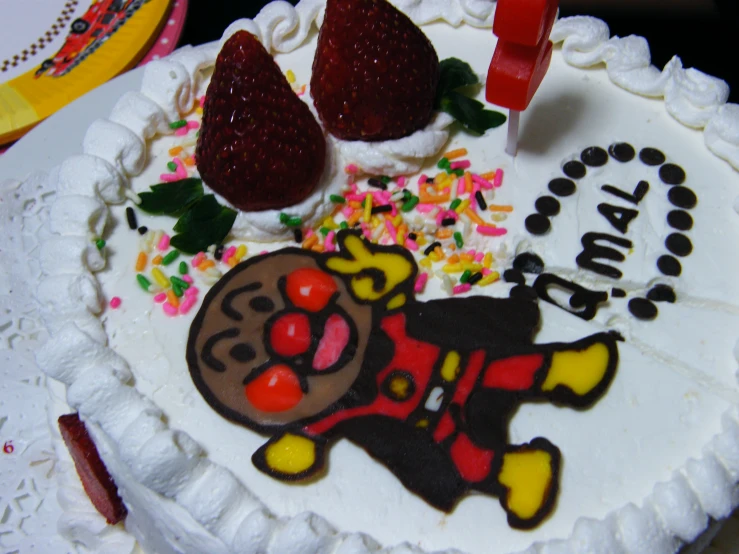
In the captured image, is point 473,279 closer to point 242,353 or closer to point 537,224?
point 537,224

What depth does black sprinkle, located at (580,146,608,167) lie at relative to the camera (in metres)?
2.06

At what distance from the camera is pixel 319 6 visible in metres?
2.46

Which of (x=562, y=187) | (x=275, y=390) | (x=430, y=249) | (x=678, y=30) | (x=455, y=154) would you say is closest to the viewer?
(x=275, y=390)

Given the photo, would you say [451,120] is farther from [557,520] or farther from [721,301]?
[557,520]

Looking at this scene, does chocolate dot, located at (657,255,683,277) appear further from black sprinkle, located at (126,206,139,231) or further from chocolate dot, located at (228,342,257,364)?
black sprinkle, located at (126,206,139,231)

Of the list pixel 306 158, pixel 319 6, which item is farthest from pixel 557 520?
pixel 319 6

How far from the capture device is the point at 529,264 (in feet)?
6.23

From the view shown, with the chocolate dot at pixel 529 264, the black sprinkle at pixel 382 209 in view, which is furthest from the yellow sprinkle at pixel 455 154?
the chocolate dot at pixel 529 264

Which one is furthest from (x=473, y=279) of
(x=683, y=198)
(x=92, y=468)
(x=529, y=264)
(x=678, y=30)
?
(x=678, y=30)

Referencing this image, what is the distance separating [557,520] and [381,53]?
1.15 metres

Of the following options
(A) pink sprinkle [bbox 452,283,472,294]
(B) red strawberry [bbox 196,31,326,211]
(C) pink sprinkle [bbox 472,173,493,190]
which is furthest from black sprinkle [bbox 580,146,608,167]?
(B) red strawberry [bbox 196,31,326,211]

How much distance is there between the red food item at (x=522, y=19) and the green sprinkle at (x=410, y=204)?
45cm

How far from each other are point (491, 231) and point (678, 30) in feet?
6.58

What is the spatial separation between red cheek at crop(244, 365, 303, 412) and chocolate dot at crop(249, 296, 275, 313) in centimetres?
15
